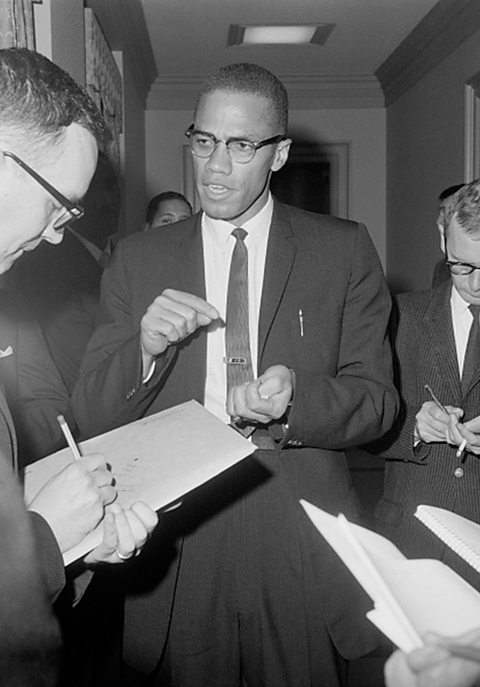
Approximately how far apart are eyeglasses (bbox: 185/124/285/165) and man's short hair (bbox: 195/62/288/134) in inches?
3.8

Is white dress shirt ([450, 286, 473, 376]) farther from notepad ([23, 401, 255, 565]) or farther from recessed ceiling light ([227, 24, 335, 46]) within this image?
recessed ceiling light ([227, 24, 335, 46])

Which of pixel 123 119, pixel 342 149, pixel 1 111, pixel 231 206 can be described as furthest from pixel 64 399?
pixel 342 149

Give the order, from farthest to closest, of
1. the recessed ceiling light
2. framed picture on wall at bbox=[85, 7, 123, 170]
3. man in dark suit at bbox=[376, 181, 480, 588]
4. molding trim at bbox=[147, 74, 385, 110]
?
1. molding trim at bbox=[147, 74, 385, 110]
2. the recessed ceiling light
3. framed picture on wall at bbox=[85, 7, 123, 170]
4. man in dark suit at bbox=[376, 181, 480, 588]

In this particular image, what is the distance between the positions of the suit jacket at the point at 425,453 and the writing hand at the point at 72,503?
972 millimetres

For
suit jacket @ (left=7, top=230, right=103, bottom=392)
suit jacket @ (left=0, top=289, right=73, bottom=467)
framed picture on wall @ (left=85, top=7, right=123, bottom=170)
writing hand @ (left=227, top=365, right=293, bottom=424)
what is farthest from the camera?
framed picture on wall @ (left=85, top=7, right=123, bottom=170)

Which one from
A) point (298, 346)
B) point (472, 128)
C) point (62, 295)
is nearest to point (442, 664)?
point (298, 346)

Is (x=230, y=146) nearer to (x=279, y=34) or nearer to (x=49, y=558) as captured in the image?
(x=49, y=558)

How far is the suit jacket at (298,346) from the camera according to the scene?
1.68 meters

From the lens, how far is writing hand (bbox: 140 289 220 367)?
1537mm

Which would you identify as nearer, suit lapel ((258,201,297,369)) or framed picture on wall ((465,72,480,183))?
suit lapel ((258,201,297,369))

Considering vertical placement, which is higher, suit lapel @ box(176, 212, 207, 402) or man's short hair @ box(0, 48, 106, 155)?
man's short hair @ box(0, 48, 106, 155)

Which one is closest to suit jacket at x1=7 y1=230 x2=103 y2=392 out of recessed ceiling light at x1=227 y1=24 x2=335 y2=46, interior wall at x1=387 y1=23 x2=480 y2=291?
interior wall at x1=387 y1=23 x2=480 y2=291

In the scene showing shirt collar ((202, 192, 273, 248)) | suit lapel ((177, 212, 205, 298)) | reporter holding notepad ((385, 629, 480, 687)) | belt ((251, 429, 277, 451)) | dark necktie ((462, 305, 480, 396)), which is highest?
shirt collar ((202, 192, 273, 248))

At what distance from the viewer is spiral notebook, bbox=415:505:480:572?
104 cm
